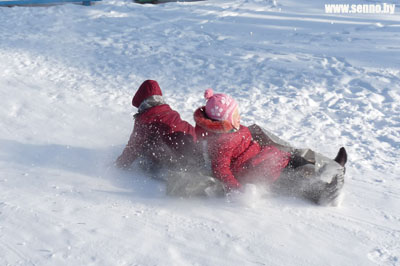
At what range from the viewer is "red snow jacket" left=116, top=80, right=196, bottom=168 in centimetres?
325

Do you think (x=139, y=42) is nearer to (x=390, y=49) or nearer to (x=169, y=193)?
(x=390, y=49)

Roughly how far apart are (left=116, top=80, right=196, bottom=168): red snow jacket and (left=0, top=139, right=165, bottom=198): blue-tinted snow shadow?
146 millimetres

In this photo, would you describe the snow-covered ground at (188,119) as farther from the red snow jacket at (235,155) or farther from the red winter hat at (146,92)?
the red winter hat at (146,92)

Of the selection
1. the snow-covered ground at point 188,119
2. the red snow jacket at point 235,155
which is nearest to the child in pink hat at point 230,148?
the red snow jacket at point 235,155

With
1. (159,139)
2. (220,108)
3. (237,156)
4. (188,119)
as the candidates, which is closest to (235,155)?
(237,156)

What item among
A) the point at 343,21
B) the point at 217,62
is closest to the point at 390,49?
the point at 343,21

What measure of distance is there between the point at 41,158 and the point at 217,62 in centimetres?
319

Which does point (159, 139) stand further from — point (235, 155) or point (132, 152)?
point (235, 155)

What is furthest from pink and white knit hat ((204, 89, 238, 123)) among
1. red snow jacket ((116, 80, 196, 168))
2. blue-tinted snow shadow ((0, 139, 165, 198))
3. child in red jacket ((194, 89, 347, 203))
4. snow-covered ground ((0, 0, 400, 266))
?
blue-tinted snow shadow ((0, 139, 165, 198))

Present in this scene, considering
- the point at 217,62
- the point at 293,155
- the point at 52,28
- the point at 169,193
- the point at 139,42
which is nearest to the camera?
the point at 169,193

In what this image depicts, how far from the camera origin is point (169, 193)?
9.66 feet

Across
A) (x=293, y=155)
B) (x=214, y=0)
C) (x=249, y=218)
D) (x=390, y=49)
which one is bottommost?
(x=249, y=218)

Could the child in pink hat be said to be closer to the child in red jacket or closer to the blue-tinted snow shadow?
the child in red jacket

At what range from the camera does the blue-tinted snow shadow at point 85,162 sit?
3.12 meters
